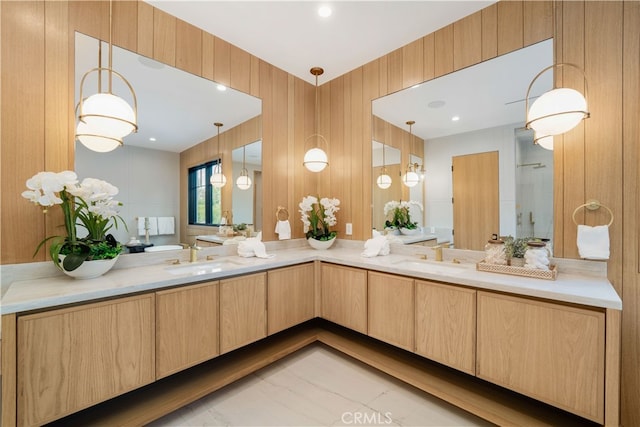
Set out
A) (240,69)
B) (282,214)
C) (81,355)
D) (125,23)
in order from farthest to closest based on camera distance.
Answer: (282,214) < (240,69) < (125,23) < (81,355)

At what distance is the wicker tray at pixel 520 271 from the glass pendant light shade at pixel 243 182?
2122 mm

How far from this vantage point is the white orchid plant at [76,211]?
1.46m

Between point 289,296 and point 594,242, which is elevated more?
point 594,242

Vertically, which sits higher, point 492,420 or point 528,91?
point 528,91

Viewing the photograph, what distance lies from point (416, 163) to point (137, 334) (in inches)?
96.7

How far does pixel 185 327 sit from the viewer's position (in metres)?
1.72

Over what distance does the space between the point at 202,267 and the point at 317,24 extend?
218cm

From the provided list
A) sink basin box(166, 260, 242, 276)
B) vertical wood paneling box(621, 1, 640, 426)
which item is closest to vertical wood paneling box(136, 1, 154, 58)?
sink basin box(166, 260, 242, 276)

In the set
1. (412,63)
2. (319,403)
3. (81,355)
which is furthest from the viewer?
(412,63)

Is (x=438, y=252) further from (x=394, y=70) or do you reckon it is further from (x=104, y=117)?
(x=104, y=117)

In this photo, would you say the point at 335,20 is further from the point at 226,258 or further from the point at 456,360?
the point at 456,360

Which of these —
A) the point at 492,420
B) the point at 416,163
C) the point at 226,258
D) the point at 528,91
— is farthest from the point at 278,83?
the point at 492,420

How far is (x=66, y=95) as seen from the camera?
5.70 ft

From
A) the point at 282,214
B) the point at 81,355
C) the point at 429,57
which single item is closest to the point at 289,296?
the point at 282,214
